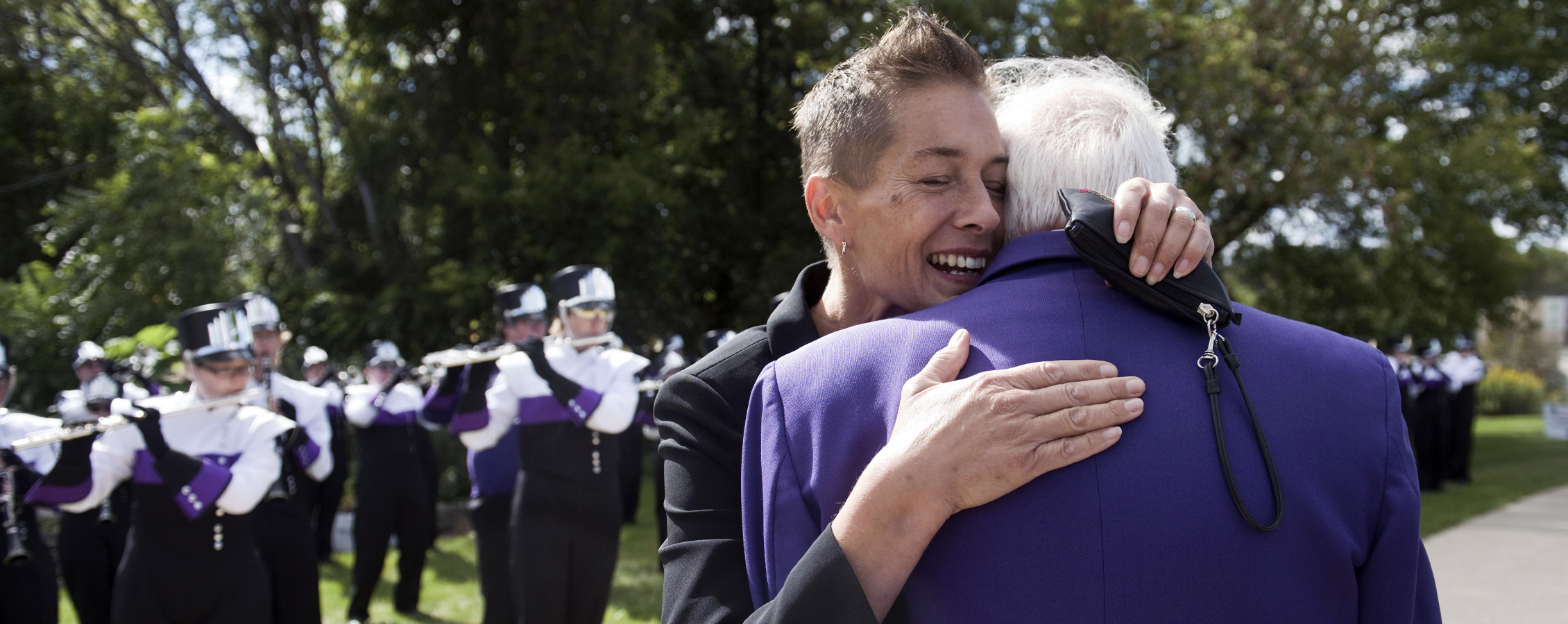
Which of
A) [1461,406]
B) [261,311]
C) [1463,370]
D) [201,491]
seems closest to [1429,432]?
[1461,406]

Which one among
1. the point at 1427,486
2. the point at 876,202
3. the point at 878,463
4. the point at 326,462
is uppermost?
the point at 876,202

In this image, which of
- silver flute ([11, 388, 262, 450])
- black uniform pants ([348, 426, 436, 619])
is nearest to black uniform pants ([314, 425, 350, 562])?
black uniform pants ([348, 426, 436, 619])

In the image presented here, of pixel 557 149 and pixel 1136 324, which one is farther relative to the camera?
pixel 557 149

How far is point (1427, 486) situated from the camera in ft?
44.8

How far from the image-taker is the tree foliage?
1372 centimetres

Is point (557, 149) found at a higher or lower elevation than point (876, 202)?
higher

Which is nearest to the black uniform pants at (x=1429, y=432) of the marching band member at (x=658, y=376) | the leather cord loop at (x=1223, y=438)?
the marching band member at (x=658, y=376)

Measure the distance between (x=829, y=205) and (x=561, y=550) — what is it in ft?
15.0

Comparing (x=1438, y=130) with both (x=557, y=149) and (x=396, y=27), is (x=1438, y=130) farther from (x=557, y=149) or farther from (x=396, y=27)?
(x=396, y=27)

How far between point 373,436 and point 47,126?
54.7ft

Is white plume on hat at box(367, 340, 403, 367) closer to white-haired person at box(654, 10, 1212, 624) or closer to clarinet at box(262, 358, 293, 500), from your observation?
clarinet at box(262, 358, 293, 500)

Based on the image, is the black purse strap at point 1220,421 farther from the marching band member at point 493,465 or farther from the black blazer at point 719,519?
the marching band member at point 493,465

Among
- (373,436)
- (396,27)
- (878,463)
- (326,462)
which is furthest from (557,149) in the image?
(878,463)

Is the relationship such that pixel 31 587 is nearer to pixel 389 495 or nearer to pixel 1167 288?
pixel 389 495
